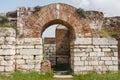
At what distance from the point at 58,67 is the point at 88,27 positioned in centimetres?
531

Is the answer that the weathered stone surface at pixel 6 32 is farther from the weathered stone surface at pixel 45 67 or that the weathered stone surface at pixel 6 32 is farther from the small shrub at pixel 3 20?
the weathered stone surface at pixel 45 67

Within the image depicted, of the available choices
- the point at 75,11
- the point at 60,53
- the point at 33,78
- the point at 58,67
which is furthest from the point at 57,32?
the point at 33,78

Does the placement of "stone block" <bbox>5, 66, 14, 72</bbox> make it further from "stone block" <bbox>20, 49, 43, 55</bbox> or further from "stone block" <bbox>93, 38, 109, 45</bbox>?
"stone block" <bbox>93, 38, 109, 45</bbox>

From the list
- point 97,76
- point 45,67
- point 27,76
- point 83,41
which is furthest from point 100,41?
point 27,76

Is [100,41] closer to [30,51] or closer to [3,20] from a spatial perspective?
[30,51]

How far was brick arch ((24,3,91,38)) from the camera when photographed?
1335 centimetres

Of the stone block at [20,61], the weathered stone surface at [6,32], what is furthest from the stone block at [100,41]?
the weathered stone surface at [6,32]

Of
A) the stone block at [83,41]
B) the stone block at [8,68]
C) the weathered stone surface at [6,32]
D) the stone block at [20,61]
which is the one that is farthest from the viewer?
the stone block at [83,41]

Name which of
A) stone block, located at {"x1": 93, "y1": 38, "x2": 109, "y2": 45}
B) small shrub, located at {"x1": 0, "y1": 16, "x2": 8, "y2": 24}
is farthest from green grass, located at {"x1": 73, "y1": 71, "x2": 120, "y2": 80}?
small shrub, located at {"x1": 0, "y1": 16, "x2": 8, "y2": 24}

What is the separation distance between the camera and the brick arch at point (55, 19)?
13352mm

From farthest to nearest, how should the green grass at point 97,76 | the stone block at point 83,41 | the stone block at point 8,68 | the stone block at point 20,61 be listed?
the stone block at point 83,41, the stone block at point 20,61, the stone block at point 8,68, the green grass at point 97,76

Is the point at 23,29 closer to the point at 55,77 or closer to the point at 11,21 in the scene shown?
the point at 11,21

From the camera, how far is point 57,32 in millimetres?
20109

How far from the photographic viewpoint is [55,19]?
1349 centimetres
